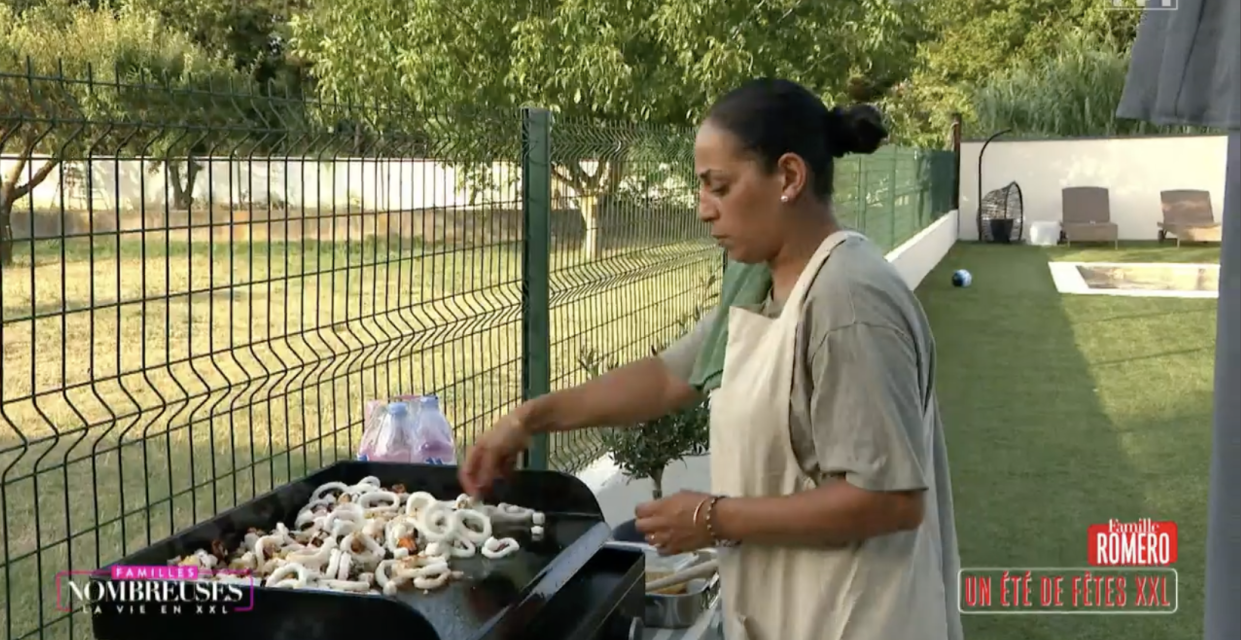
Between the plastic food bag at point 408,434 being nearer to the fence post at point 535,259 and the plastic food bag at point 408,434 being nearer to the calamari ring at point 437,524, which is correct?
the calamari ring at point 437,524

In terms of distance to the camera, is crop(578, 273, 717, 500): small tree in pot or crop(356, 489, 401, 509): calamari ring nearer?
crop(356, 489, 401, 509): calamari ring

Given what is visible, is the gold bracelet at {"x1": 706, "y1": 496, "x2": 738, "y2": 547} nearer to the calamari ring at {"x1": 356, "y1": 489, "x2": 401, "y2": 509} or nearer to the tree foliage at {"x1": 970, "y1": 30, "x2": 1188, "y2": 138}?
the calamari ring at {"x1": 356, "y1": 489, "x2": 401, "y2": 509}

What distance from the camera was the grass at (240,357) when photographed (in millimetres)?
2910

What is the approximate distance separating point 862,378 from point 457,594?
2.75 ft

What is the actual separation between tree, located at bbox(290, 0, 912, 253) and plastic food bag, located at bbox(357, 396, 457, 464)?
9.60 meters

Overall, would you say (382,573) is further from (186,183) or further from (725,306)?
(186,183)

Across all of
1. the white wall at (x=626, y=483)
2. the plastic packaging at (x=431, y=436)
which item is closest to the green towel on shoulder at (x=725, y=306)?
the plastic packaging at (x=431, y=436)

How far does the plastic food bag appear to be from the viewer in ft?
11.0


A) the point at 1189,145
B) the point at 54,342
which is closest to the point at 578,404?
the point at 54,342

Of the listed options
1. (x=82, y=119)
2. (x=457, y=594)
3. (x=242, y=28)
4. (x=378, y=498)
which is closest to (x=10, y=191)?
(x=82, y=119)

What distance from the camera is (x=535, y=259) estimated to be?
464 cm

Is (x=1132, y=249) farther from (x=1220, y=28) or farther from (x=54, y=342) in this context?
(x=1220, y=28)

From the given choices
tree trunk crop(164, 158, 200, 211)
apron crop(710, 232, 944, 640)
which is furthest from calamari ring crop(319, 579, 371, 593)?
tree trunk crop(164, 158, 200, 211)

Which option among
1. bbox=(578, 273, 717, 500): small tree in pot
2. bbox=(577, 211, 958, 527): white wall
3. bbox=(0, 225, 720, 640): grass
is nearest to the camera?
bbox=(0, 225, 720, 640): grass
